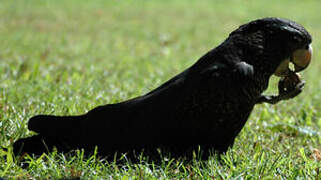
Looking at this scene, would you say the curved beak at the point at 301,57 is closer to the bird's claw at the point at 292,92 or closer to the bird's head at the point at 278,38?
the bird's head at the point at 278,38

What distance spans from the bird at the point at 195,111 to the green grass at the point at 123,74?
13 cm

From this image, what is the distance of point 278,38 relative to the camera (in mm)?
3242

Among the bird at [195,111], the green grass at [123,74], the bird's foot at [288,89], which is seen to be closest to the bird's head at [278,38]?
the bird at [195,111]

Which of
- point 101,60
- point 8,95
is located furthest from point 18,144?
point 101,60

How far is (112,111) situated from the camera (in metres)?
3.31

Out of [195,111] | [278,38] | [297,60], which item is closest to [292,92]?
[297,60]

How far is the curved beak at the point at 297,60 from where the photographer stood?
11.0 feet

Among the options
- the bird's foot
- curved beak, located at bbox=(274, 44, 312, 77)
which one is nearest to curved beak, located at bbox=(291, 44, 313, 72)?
curved beak, located at bbox=(274, 44, 312, 77)

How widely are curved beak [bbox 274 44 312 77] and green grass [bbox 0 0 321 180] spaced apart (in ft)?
2.03

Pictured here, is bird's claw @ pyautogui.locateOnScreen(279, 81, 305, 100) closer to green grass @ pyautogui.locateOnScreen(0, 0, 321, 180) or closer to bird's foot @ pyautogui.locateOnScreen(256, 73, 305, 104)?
bird's foot @ pyautogui.locateOnScreen(256, 73, 305, 104)

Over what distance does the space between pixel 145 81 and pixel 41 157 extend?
3.51m

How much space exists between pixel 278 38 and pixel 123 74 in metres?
3.96

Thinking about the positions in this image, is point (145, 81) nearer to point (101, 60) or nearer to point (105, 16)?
point (101, 60)

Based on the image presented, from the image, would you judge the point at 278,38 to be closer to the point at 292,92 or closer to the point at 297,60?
the point at 297,60
